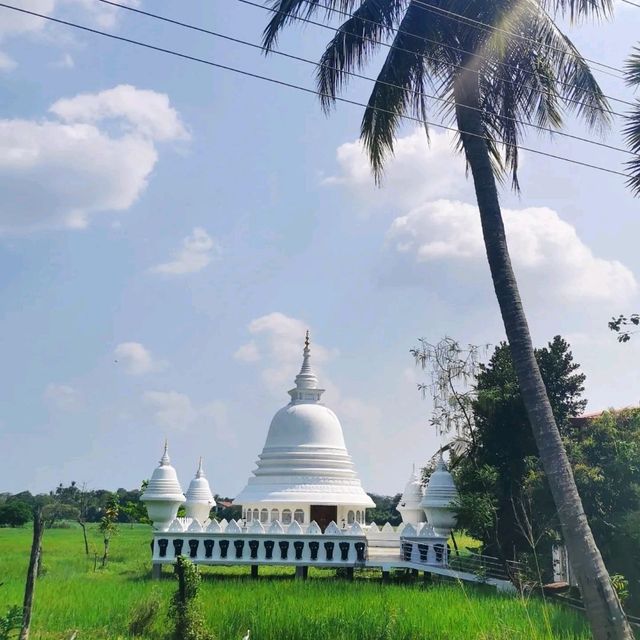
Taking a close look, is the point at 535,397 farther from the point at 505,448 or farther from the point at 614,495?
the point at 505,448

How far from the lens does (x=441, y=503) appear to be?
24750 mm

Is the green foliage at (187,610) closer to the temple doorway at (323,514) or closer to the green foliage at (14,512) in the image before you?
the temple doorway at (323,514)

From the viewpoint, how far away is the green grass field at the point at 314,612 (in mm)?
13961

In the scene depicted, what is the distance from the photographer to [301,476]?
29.1 metres

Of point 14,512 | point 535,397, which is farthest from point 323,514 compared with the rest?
point 14,512

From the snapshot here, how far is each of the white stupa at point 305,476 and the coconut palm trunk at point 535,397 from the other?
16548 millimetres

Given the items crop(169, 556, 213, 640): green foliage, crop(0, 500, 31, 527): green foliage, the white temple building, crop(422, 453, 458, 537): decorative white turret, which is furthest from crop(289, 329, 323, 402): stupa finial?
crop(0, 500, 31, 527): green foliage

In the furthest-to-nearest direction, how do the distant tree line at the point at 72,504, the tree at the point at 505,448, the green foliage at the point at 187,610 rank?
the distant tree line at the point at 72,504 → the tree at the point at 505,448 → the green foliage at the point at 187,610

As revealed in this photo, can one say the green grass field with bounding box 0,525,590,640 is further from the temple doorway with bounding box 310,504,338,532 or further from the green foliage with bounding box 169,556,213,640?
the temple doorway with bounding box 310,504,338,532

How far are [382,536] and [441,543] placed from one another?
2860 mm

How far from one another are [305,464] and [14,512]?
57.5m

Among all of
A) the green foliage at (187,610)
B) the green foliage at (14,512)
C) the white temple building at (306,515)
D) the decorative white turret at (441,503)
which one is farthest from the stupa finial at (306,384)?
the green foliage at (14,512)

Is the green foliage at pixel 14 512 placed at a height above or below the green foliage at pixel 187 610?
above

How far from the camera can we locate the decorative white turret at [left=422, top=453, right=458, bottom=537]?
24711mm
